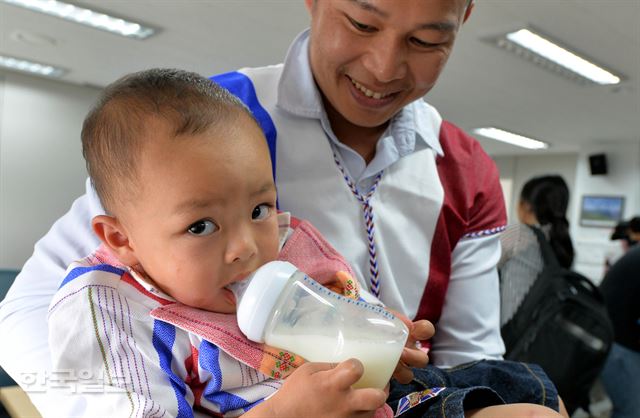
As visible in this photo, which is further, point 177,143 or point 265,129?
point 265,129

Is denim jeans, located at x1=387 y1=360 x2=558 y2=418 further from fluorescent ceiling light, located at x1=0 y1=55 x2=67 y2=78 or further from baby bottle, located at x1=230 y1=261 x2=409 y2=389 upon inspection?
fluorescent ceiling light, located at x1=0 y1=55 x2=67 y2=78

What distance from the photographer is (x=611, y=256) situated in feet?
20.5

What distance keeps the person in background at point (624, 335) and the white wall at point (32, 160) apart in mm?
6422

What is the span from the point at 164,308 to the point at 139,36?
5071 millimetres

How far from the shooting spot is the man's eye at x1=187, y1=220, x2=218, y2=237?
28.4 inches

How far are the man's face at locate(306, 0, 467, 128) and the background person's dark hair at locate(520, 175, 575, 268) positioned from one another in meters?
2.03

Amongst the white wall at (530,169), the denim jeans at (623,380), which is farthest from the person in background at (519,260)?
the white wall at (530,169)

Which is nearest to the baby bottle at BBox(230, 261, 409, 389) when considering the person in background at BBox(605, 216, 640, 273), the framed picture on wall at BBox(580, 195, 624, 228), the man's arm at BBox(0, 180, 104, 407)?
the man's arm at BBox(0, 180, 104, 407)

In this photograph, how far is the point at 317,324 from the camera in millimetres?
684

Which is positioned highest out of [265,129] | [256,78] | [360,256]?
[256,78]

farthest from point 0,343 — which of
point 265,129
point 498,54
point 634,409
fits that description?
point 498,54

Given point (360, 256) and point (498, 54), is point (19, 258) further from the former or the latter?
point (360, 256)

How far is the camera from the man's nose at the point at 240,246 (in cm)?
72

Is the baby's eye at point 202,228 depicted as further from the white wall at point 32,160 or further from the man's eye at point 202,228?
the white wall at point 32,160
